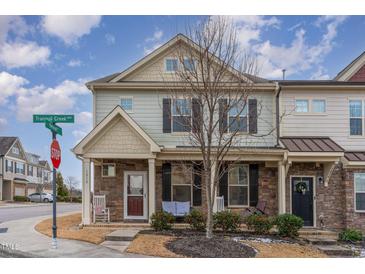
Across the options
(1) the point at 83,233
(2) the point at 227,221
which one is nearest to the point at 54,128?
(1) the point at 83,233

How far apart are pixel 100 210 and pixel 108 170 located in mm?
1644

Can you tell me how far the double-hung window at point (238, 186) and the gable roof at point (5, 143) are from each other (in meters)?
40.8

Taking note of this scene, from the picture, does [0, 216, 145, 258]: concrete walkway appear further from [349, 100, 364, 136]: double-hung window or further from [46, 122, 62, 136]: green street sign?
[349, 100, 364, 136]: double-hung window

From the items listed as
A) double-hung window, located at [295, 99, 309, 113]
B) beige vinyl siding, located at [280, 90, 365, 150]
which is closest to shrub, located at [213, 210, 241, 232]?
beige vinyl siding, located at [280, 90, 365, 150]

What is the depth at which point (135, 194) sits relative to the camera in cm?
1518

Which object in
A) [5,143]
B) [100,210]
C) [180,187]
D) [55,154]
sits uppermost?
[5,143]

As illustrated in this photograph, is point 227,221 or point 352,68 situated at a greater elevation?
point 352,68

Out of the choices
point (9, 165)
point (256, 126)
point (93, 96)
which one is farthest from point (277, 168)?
point (9, 165)

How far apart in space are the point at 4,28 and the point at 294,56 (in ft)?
41.3

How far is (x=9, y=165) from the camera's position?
163ft

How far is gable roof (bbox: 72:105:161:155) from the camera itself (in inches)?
533

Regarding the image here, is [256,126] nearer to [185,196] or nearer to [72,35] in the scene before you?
[185,196]

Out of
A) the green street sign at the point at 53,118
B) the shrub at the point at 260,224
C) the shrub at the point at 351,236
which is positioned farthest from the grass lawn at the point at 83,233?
the shrub at the point at 351,236

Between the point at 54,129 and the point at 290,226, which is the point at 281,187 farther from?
the point at 54,129
